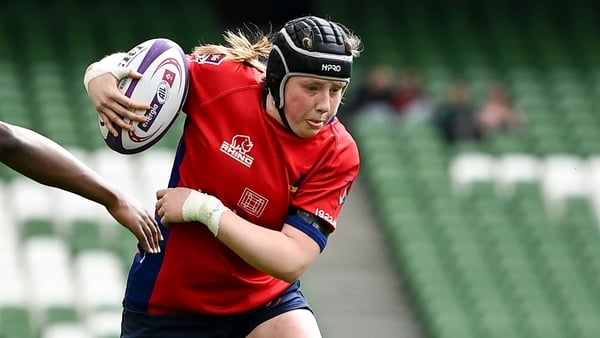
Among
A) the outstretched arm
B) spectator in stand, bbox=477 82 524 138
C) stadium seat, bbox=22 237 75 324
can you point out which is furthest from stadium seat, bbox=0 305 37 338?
spectator in stand, bbox=477 82 524 138

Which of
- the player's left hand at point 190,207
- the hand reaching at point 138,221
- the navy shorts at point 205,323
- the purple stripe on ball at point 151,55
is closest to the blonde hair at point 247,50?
the purple stripe on ball at point 151,55

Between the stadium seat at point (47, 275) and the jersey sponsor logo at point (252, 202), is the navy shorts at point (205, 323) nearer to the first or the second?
the jersey sponsor logo at point (252, 202)

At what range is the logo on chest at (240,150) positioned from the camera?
4574mm

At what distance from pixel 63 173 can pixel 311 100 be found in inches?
35.2

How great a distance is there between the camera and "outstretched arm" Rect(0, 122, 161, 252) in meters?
4.07

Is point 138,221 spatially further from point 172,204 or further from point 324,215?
point 324,215

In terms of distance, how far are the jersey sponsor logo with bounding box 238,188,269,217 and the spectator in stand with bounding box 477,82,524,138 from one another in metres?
9.81

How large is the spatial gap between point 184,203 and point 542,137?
10.2 m

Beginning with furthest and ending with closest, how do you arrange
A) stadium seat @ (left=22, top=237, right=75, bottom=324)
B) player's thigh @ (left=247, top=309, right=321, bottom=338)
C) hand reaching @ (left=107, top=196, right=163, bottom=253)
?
stadium seat @ (left=22, top=237, right=75, bottom=324), player's thigh @ (left=247, top=309, right=321, bottom=338), hand reaching @ (left=107, top=196, right=163, bottom=253)

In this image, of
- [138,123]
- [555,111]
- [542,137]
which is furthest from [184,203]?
[555,111]

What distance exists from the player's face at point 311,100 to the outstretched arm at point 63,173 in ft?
2.08

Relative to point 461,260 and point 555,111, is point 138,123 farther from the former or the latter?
point 555,111

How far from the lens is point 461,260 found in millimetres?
12367

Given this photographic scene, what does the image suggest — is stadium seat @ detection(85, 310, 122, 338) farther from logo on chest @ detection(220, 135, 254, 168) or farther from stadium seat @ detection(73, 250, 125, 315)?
logo on chest @ detection(220, 135, 254, 168)
